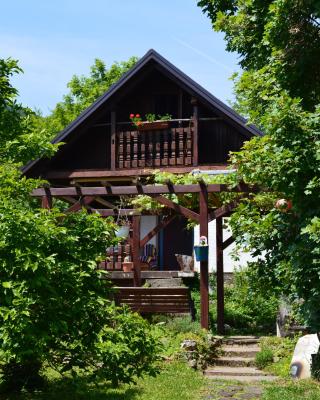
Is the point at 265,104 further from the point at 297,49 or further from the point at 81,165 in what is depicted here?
the point at 81,165

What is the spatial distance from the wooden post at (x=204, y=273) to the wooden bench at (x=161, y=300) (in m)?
0.78

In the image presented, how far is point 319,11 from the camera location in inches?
321

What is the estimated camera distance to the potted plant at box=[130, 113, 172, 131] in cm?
1654

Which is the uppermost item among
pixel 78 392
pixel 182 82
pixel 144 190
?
pixel 182 82

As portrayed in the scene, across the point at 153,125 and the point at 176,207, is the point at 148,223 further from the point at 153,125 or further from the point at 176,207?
the point at 176,207

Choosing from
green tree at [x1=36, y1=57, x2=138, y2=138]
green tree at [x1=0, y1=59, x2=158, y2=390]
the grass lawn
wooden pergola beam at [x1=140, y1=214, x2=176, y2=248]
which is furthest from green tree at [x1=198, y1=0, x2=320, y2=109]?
green tree at [x1=36, y1=57, x2=138, y2=138]

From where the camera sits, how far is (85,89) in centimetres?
3130

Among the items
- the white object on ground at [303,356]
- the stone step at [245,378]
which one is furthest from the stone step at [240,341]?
the stone step at [245,378]

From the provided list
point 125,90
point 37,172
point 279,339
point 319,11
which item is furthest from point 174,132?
point 319,11

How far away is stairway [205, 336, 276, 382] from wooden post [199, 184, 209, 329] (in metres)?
0.60

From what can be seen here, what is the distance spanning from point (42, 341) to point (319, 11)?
5.62 meters

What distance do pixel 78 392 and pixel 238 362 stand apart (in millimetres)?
3596

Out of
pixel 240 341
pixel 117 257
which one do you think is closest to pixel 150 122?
pixel 117 257

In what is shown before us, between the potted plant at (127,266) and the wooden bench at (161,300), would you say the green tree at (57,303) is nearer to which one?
the wooden bench at (161,300)
